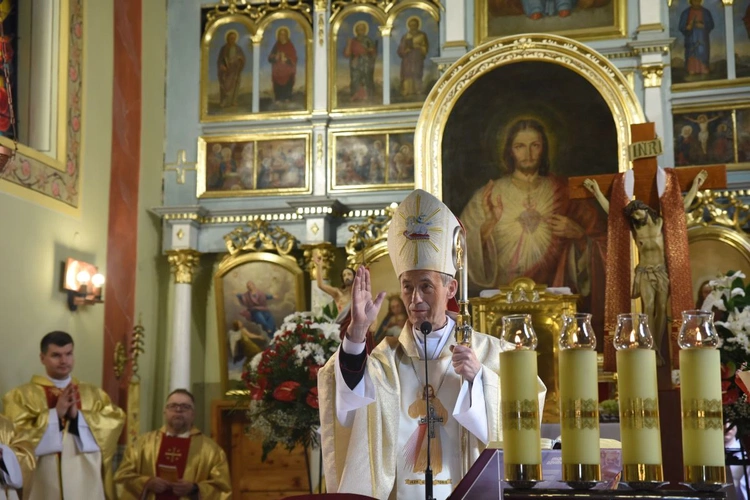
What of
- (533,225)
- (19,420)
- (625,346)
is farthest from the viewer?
(533,225)

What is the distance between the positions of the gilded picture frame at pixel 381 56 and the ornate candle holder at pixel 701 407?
10.0 metres

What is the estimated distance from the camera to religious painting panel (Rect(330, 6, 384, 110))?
1212 centimetres

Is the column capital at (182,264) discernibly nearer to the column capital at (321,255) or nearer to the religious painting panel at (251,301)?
the religious painting panel at (251,301)

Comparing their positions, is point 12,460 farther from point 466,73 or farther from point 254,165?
point 466,73

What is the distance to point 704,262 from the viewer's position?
10258 millimetres

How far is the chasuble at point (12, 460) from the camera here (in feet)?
23.9

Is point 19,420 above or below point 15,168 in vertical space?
below

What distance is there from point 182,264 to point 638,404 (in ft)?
33.5

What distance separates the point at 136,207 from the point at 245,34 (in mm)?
2633

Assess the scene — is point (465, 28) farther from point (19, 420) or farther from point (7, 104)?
point (19, 420)

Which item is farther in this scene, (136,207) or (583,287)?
(136,207)

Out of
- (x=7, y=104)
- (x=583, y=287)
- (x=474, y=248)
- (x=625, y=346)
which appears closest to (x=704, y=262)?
(x=583, y=287)

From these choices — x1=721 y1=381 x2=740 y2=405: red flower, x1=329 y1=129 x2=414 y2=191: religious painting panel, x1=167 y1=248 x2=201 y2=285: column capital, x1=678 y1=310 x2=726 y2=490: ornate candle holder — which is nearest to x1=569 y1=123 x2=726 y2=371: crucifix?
x1=721 y1=381 x2=740 y2=405: red flower

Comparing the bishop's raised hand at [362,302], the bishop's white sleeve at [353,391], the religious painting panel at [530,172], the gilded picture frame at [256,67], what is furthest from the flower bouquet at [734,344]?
the gilded picture frame at [256,67]
